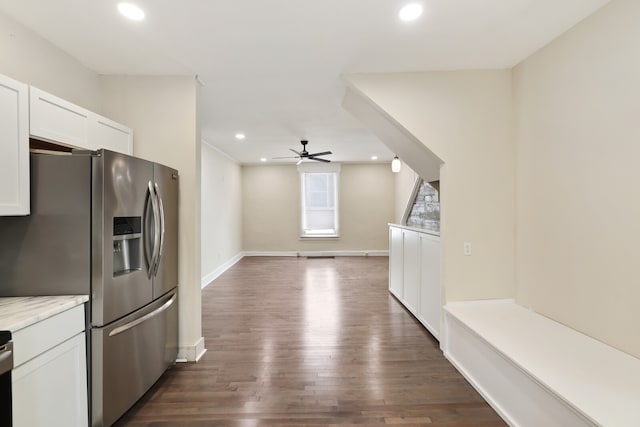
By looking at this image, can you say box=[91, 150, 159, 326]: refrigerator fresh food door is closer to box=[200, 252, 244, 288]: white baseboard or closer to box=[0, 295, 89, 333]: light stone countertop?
box=[0, 295, 89, 333]: light stone countertop

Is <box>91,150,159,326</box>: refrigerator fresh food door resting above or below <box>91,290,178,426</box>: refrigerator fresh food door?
above

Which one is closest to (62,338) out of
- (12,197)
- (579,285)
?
(12,197)

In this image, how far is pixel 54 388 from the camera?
1576mm

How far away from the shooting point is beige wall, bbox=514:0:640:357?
6.05 feet

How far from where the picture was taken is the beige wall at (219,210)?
5.63 m

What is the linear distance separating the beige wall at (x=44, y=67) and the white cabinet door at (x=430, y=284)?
350 cm

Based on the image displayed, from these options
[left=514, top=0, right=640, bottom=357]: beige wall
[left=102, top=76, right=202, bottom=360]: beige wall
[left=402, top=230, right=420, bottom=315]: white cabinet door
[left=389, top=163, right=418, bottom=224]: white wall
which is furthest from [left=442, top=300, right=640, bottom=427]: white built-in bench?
[left=389, top=163, right=418, bottom=224]: white wall

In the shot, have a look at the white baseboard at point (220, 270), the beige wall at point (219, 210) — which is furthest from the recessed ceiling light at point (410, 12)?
the white baseboard at point (220, 270)

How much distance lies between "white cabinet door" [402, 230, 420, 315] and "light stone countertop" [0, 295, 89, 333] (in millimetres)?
3184

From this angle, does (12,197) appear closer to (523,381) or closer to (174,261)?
(174,261)

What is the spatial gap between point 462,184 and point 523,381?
166 centimetres

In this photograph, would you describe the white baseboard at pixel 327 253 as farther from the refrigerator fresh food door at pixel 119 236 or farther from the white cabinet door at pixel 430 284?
the refrigerator fresh food door at pixel 119 236

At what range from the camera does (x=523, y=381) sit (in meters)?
1.82

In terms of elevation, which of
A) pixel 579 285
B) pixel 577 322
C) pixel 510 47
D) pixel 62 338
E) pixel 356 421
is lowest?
pixel 356 421
